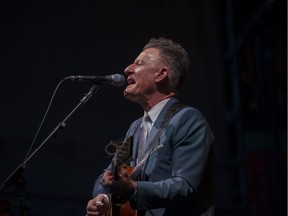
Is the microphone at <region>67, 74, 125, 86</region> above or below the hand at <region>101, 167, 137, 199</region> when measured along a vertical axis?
above

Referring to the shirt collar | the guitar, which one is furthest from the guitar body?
the shirt collar

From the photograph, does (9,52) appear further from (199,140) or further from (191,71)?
(199,140)

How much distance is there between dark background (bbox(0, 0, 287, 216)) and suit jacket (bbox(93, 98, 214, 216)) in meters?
1.84

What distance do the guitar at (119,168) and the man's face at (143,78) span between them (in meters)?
0.34

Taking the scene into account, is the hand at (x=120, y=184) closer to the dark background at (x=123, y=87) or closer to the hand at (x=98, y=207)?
the hand at (x=98, y=207)

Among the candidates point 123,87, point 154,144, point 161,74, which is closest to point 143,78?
point 161,74

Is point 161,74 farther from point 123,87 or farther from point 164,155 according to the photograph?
point 123,87

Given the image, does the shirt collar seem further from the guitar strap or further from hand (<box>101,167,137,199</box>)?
hand (<box>101,167,137,199</box>)

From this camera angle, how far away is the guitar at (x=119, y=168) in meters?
2.07

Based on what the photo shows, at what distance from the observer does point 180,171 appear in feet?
7.29

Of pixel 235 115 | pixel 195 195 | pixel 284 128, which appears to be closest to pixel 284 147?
pixel 284 128

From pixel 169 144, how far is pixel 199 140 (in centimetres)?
14

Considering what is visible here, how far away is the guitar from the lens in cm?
207

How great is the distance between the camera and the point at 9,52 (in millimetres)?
4340
